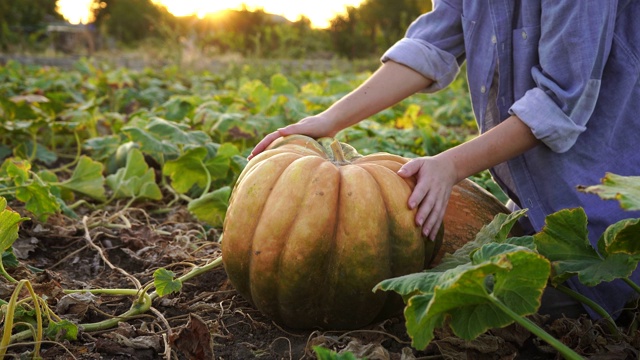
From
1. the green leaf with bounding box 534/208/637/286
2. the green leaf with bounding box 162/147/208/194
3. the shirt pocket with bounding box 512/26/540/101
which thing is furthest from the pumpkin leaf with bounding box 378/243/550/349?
the green leaf with bounding box 162/147/208/194

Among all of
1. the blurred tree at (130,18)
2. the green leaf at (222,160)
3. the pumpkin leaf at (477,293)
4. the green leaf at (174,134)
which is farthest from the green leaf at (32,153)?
the blurred tree at (130,18)

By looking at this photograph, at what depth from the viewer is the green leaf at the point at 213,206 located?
255 cm

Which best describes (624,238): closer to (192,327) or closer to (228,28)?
(192,327)

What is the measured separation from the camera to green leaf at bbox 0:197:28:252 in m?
1.74

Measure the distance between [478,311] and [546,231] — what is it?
1.15 ft

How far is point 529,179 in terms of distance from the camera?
2.11 meters

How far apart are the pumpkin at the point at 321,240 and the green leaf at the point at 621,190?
53cm

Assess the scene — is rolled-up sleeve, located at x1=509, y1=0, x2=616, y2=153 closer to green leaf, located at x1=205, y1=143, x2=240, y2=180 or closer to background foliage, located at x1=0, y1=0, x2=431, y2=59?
green leaf, located at x1=205, y1=143, x2=240, y2=180

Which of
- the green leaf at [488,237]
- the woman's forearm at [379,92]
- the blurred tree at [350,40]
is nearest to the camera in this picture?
the green leaf at [488,237]

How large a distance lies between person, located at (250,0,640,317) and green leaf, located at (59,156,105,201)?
47.2 inches

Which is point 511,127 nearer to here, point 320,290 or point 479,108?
point 479,108

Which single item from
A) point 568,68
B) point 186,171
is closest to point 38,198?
point 186,171

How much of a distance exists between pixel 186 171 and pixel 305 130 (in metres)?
1.03

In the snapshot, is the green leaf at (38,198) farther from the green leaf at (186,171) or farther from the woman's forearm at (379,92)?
the woman's forearm at (379,92)
